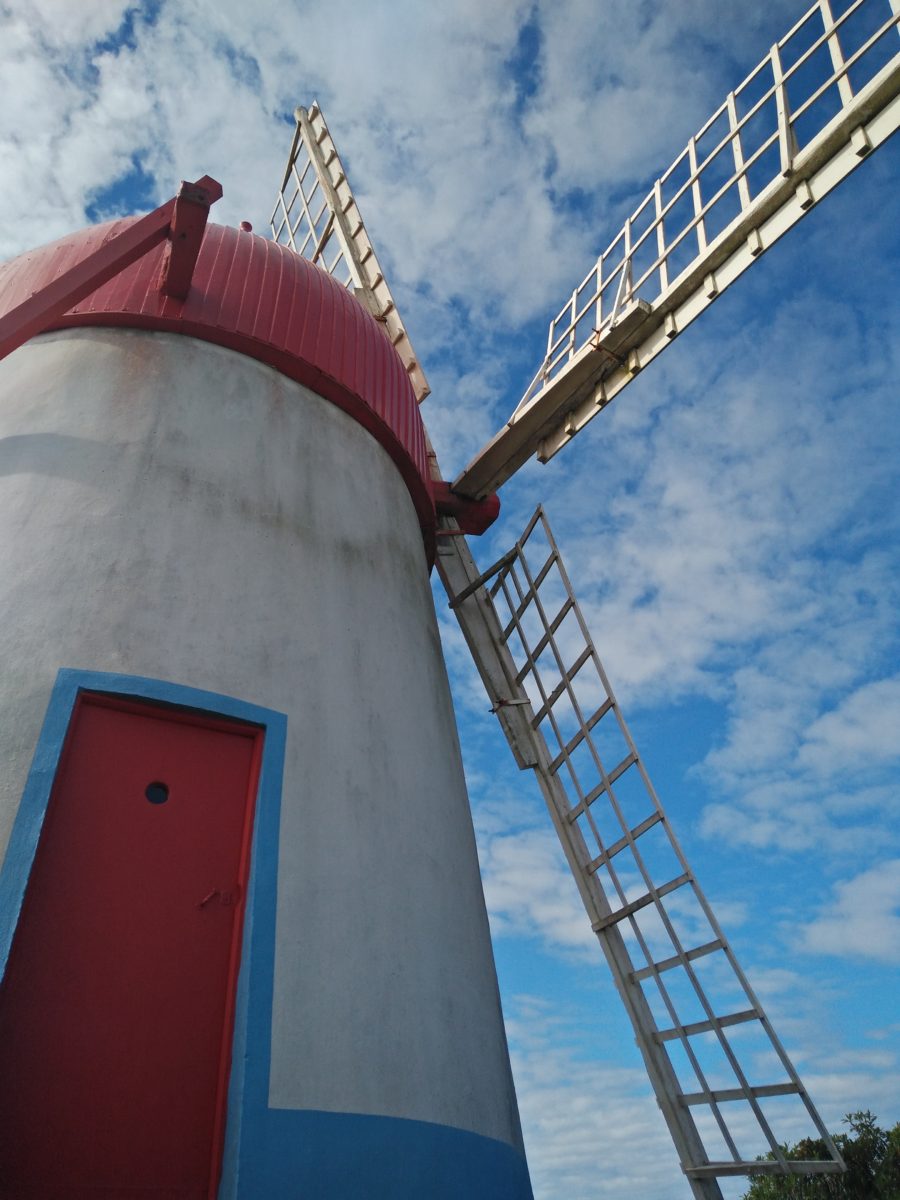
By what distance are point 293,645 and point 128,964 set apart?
1.56m

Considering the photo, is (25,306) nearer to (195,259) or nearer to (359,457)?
(195,259)

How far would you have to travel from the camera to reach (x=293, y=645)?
4.45 meters

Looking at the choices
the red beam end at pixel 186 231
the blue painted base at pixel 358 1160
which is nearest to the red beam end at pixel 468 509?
the red beam end at pixel 186 231

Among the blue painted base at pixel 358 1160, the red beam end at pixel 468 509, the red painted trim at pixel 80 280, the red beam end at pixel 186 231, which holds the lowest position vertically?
the blue painted base at pixel 358 1160

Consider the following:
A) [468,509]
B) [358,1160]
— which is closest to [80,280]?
[468,509]

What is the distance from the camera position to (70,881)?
135 inches

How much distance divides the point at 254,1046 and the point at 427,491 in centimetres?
410

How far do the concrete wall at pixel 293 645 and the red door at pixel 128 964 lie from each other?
0.67 feet

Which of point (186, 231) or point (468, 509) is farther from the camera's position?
point (468, 509)

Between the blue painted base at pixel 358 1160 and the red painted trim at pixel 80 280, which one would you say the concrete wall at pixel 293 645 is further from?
the red painted trim at pixel 80 280

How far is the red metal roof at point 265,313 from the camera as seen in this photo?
5.36 m

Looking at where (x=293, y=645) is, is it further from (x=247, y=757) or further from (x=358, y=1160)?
(x=358, y=1160)

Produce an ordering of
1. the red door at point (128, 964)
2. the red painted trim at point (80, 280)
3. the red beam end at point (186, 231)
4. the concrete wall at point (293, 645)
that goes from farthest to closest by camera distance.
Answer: the red beam end at point (186, 231)
the red painted trim at point (80, 280)
the concrete wall at point (293, 645)
the red door at point (128, 964)

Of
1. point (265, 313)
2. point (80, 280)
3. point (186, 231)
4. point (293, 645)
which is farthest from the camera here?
point (265, 313)
